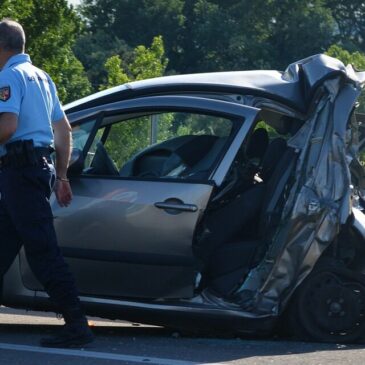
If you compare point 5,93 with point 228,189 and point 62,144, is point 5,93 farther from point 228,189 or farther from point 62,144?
point 228,189

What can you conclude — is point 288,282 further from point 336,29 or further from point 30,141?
point 336,29

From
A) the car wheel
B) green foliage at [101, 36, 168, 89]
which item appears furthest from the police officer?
green foliage at [101, 36, 168, 89]

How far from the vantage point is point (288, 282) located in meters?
6.84

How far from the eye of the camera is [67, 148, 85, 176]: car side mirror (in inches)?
262

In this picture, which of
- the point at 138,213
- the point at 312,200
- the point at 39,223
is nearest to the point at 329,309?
the point at 312,200

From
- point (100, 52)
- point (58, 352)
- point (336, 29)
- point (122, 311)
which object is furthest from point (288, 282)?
point (336, 29)

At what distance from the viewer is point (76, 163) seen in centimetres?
667

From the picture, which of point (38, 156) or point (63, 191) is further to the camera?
point (63, 191)

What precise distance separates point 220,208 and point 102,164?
799 mm

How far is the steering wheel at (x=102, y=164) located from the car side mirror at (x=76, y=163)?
A: 0.56ft

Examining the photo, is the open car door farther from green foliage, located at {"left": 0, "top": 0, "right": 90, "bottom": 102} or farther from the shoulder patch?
green foliage, located at {"left": 0, "top": 0, "right": 90, "bottom": 102}

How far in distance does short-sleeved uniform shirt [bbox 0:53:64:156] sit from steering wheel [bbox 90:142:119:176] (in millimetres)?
706

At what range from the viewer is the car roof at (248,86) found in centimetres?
700

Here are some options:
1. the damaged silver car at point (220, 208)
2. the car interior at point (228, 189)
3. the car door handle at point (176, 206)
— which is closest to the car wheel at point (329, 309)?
the damaged silver car at point (220, 208)
